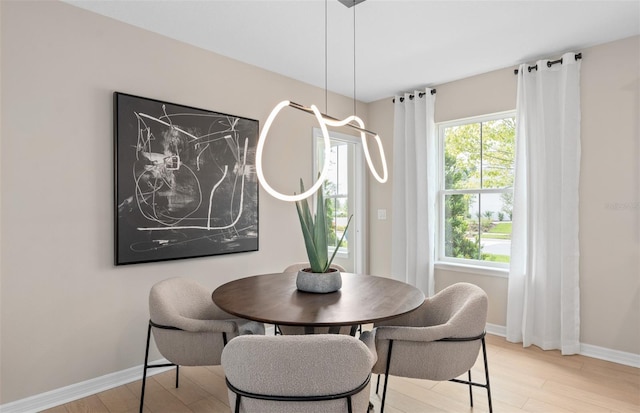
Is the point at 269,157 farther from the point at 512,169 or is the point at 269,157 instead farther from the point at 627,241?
the point at 627,241

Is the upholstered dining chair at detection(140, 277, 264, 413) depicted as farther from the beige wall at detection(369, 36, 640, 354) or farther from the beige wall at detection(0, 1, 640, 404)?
the beige wall at detection(369, 36, 640, 354)

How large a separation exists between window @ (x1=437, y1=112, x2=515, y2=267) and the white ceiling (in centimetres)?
64

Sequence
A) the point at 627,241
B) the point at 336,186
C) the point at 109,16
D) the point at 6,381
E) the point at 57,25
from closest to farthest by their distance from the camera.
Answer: the point at 6,381 < the point at 57,25 < the point at 109,16 < the point at 627,241 < the point at 336,186

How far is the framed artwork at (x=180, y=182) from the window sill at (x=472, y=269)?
2040 millimetres

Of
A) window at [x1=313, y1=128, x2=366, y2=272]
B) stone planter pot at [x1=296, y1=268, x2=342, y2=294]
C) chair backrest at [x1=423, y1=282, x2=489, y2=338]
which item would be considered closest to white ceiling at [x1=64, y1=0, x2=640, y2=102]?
window at [x1=313, y1=128, x2=366, y2=272]

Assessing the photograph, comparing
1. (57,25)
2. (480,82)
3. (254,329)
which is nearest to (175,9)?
(57,25)

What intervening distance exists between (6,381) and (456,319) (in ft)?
8.42

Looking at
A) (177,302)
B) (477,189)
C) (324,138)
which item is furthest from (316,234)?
(477,189)

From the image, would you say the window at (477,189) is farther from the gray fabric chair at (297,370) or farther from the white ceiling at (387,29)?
the gray fabric chair at (297,370)

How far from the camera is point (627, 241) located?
9.52 feet

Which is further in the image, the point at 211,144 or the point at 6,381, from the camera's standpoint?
the point at 211,144

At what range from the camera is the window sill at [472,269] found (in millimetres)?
3580

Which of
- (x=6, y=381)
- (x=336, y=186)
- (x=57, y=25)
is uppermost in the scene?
(x=57, y=25)

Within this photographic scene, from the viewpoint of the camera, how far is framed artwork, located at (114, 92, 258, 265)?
258 centimetres
